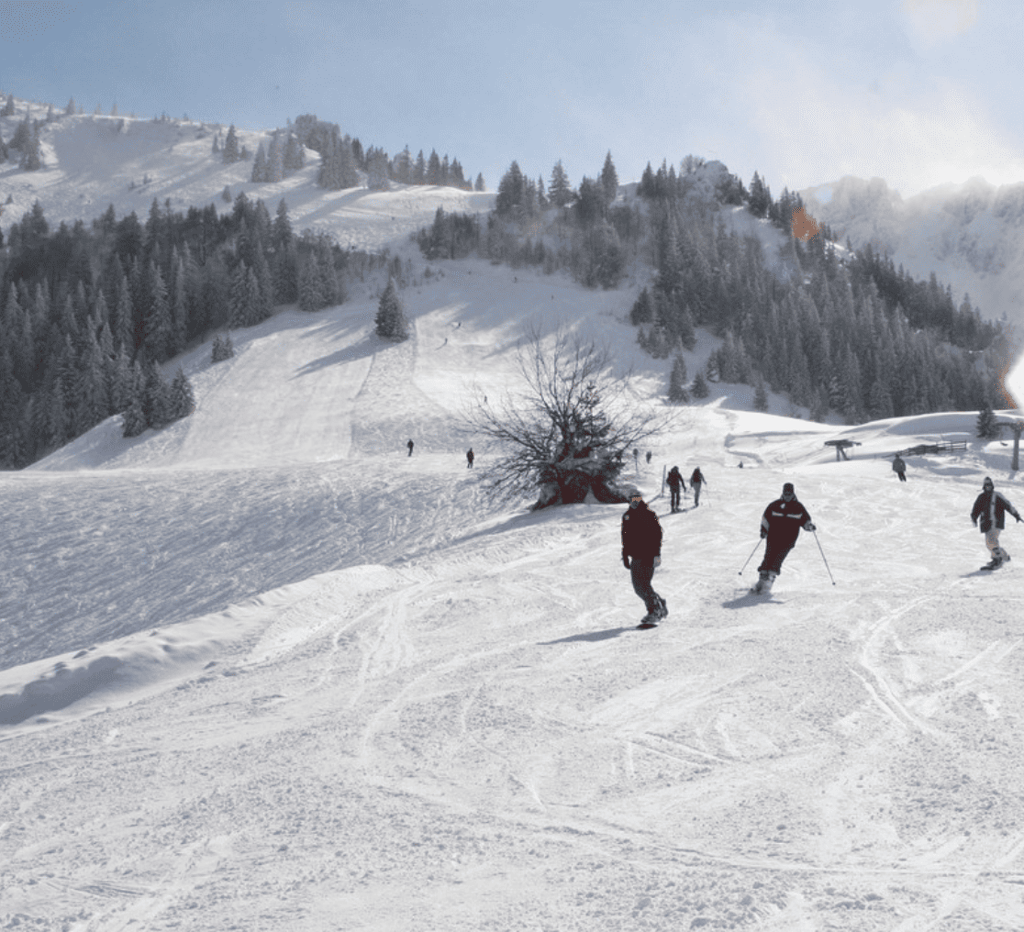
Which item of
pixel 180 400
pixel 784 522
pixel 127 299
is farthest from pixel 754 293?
pixel 784 522

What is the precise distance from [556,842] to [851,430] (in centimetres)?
5499

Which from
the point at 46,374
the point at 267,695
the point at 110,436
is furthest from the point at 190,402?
the point at 267,695

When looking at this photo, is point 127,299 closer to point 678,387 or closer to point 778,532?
point 678,387

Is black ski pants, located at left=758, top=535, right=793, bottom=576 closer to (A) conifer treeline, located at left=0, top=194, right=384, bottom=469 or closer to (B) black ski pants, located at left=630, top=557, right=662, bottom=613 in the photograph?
(B) black ski pants, located at left=630, top=557, right=662, bottom=613

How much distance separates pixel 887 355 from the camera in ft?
335

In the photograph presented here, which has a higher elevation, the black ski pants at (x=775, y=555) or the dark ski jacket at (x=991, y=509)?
the dark ski jacket at (x=991, y=509)

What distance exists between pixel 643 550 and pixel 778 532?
3051 mm

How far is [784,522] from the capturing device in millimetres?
11945

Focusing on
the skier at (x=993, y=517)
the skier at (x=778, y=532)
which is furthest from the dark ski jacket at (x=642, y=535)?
the skier at (x=993, y=517)

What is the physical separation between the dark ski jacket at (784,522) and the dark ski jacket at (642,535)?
8.56 feet

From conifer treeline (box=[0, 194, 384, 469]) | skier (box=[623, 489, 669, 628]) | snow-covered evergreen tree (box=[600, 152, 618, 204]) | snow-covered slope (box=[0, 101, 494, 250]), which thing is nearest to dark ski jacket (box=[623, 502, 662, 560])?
skier (box=[623, 489, 669, 628])

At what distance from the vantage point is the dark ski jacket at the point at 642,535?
1032 cm

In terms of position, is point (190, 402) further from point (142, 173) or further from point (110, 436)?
point (142, 173)

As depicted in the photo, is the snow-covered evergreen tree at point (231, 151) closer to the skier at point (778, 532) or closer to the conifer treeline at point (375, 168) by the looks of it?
the conifer treeline at point (375, 168)
